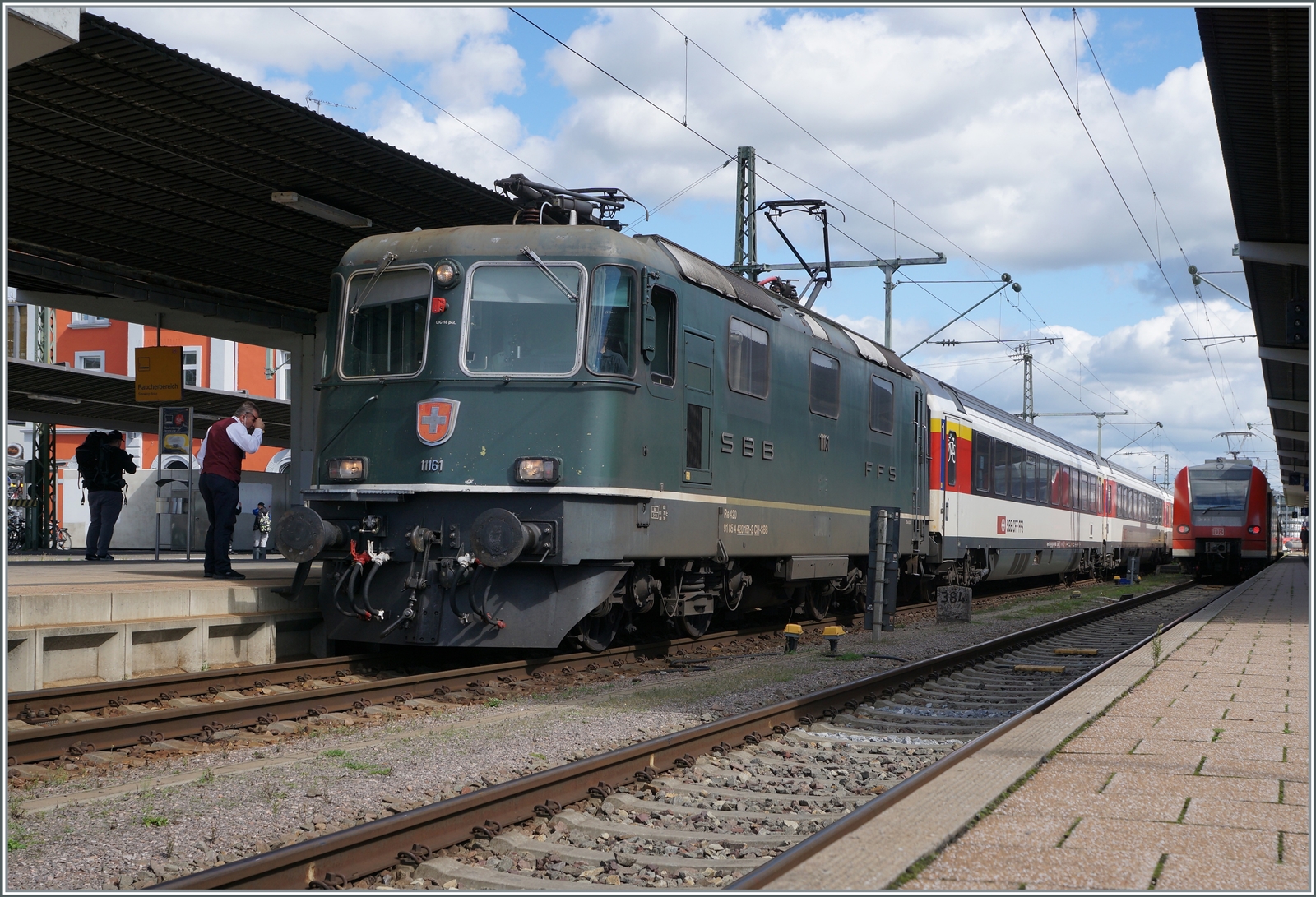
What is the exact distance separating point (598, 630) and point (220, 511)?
390cm

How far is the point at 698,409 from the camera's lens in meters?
10.5

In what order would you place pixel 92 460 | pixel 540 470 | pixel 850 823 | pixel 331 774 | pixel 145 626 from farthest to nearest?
pixel 92 460
pixel 540 470
pixel 145 626
pixel 331 774
pixel 850 823

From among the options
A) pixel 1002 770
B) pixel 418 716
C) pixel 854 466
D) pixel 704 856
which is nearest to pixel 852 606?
pixel 854 466

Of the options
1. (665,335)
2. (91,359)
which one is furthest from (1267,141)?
(91,359)

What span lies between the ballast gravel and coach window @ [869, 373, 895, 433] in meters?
5.56

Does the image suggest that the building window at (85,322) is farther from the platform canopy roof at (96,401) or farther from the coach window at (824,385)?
the coach window at (824,385)

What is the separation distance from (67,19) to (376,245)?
283 centimetres

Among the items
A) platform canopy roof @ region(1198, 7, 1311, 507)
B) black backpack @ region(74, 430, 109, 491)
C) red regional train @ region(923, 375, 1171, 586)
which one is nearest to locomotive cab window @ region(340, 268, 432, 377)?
A: black backpack @ region(74, 430, 109, 491)

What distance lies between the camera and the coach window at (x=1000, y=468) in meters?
21.1

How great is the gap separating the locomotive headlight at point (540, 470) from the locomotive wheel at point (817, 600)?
5956 millimetres

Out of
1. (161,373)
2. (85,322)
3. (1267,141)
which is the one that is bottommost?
(161,373)

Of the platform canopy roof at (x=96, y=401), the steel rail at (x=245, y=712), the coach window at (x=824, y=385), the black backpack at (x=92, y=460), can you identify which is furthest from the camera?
the platform canopy roof at (x=96, y=401)

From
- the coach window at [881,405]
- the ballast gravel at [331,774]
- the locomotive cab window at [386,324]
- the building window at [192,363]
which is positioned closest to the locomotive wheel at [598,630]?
the ballast gravel at [331,774]

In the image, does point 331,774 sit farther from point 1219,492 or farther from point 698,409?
point 1219,492
